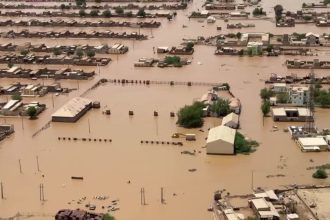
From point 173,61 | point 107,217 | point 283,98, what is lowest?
point 107,217

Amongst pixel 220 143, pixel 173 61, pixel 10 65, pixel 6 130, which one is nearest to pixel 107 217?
pixel 220 143

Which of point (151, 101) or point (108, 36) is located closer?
point (151, 101)

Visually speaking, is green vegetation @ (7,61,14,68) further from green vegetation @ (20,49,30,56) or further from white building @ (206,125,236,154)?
white building @ (206,125,236,154)

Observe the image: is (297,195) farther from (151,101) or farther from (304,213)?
(151,101)

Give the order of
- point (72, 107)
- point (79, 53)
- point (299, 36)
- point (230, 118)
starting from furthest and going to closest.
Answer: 1. point (299, 36)
2. point (79, 53)
3. point (72, 107)
4. point (230, 118)

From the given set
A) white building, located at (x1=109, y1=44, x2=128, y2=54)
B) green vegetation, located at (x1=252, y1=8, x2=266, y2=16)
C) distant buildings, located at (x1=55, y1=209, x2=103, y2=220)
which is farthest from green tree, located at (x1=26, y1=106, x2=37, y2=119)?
green vegetation, located at (x1=252, y1=8, x2=266, y2=16)

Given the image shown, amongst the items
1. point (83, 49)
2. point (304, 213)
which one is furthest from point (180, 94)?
point (304, 213)

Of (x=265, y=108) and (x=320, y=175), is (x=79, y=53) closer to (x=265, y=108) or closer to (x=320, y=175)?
(x=265, y=108)
